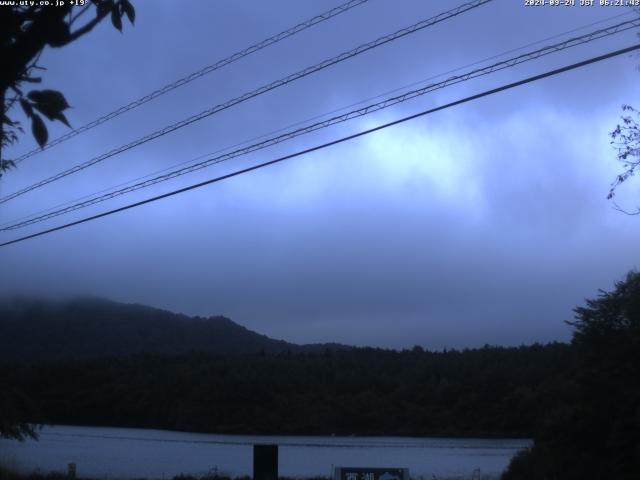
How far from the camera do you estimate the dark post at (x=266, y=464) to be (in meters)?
19.2

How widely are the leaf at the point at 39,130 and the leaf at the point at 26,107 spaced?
3 cm

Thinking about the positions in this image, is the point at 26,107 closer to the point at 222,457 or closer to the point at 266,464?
the point at 266,464

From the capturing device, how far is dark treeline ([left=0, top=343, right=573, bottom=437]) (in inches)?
1841

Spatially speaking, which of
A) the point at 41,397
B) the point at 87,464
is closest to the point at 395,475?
the point at 87,464

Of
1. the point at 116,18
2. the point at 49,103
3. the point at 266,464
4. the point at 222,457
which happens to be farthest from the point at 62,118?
the point at 222,457

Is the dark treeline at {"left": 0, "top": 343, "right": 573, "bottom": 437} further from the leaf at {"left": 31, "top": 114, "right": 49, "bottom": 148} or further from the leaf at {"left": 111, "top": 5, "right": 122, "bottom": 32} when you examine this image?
Answer: the leaf at {"left": 31, "top": 114, "right": 49, "bottom": 148}

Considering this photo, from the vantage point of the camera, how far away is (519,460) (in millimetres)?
26219

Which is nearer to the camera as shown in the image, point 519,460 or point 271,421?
point 519,460

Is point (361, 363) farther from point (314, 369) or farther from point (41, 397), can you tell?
point (41, 397)

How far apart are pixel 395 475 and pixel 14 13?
15301mm

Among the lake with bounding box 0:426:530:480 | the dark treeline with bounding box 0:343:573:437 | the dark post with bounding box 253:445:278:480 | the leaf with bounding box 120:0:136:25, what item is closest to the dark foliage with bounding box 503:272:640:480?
the dark post with bounding box 253:445:278:480

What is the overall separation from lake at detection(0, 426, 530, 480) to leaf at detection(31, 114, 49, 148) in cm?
2543

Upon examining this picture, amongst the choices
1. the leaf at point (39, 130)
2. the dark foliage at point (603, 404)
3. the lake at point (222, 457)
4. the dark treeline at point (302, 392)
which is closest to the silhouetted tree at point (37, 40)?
the leaf at point (39, 130)

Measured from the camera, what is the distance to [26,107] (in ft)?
14.9
